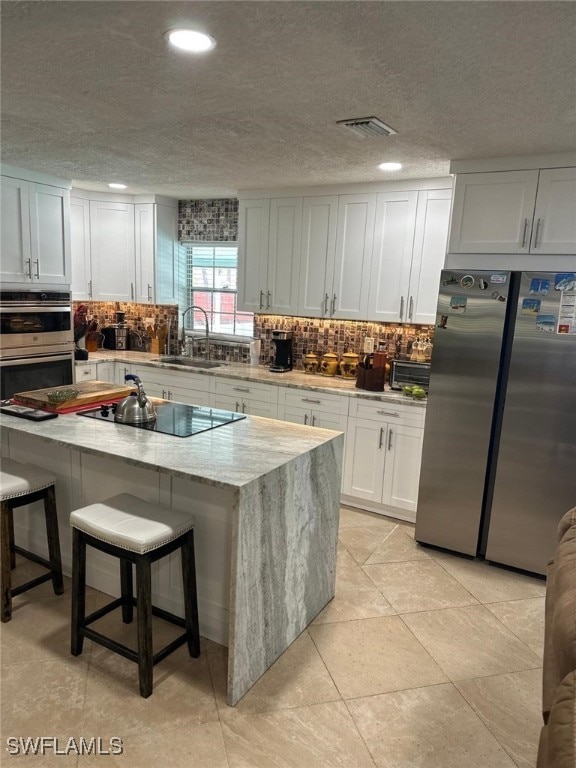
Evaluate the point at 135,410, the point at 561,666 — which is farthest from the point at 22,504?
the point at 561,666

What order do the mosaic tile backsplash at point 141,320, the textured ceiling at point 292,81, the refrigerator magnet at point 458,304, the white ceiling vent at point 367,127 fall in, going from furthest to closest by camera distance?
1. the mosaic tile backsplash at point 141,320
2. the refrigerator magnet at point 458,304
3. the white ceiling vent at point 367,127
4. the textured ceiling at point 292,81

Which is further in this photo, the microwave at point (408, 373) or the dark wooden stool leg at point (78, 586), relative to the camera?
the microwave at point (408, 373)

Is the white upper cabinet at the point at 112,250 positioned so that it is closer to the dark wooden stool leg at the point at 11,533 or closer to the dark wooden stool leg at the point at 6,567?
the dark wooden stool leg at the point at 11,533

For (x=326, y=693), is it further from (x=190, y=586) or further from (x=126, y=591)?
(x=126, y=591)

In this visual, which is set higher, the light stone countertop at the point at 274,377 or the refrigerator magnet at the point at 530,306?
the refrigerator magnet at the point at 530,306

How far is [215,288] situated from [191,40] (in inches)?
145

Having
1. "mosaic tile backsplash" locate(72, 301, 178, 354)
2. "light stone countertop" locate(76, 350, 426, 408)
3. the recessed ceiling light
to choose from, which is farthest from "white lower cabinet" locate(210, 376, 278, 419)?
the recessed ceiling light

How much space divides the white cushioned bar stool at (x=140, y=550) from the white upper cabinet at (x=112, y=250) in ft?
10.7

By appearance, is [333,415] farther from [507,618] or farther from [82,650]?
[82,650]

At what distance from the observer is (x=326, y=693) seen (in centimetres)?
213

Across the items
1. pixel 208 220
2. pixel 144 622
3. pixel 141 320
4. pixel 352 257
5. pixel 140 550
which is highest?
pixel 208 220

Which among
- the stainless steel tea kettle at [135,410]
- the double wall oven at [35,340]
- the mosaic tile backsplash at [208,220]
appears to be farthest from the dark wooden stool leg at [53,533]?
the mosaic tile backsplash at [208,220]

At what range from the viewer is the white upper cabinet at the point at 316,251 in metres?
4.11

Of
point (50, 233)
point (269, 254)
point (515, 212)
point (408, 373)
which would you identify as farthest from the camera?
point (269, 254)
